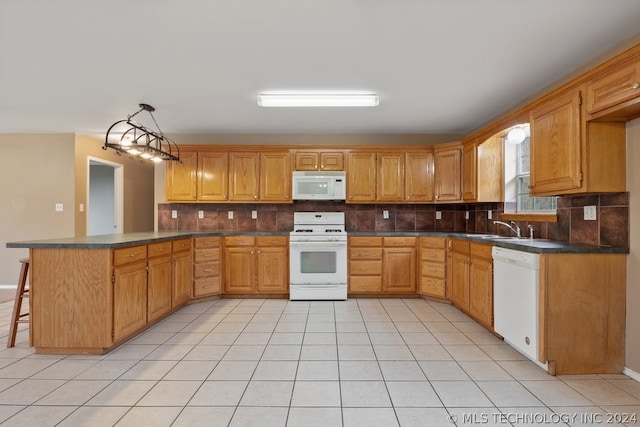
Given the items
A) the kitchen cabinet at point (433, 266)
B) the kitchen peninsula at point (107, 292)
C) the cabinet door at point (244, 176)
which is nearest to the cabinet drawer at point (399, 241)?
the kitchen cabinet at point (433, 266)

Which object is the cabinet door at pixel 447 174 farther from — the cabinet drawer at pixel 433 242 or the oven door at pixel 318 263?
the oven door at pixel 318 263

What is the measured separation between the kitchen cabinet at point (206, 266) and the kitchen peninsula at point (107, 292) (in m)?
1.00

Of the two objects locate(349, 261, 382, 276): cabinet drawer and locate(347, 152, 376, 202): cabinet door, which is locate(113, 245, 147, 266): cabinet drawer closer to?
locate(349, 261, 382, 276): cabinet drawer

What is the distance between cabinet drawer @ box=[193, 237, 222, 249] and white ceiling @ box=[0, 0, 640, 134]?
5.19ft

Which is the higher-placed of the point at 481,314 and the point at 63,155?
the point at 63,155

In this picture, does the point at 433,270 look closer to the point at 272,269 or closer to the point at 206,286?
the point at 272,269

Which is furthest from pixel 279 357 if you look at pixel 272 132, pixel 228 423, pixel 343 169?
pixel 272 132

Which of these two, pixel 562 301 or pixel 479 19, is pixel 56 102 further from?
pixel 562 301

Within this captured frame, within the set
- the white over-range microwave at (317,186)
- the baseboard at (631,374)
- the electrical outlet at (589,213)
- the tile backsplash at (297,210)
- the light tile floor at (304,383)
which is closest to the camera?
the light tile floor at (304,383)

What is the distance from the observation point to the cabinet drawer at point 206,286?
386 cm

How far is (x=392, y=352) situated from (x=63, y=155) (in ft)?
17.1

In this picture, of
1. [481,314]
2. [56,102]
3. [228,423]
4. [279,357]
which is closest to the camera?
[228,423]

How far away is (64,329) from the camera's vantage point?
2.39 m

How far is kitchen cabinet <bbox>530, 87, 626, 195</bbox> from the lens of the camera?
6.92 feet
